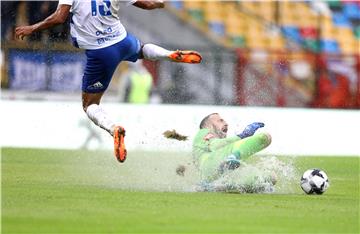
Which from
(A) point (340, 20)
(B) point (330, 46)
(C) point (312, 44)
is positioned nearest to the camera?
(C) point (312, 44)

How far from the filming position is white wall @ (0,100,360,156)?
→ 21312 millimetres

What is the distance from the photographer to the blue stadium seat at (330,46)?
27.4m

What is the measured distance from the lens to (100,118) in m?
13.6

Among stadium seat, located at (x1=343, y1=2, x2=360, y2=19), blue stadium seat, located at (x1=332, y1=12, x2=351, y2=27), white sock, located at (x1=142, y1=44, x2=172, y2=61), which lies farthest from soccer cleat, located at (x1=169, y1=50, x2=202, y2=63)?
stadium seat, located at (x1=343, y1=2, x2=360, y2=19)

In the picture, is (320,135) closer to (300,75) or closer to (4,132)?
(300,75)

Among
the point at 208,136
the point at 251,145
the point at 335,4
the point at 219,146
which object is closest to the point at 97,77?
the point at 208,136

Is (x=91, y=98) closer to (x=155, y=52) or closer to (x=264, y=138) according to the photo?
(x=155, y=52)

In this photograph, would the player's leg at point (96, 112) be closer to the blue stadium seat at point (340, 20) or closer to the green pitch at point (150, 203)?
the green pitch at point (150, 203)

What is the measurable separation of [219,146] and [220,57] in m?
11.3

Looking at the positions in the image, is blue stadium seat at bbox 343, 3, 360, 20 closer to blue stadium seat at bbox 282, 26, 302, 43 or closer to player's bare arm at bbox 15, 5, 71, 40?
blue stadium seat at bbox 282, 26, 302, 43

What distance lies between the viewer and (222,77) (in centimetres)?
2452

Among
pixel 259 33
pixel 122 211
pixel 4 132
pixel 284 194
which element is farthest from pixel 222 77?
pixel 122 211

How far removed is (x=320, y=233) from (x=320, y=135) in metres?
12.2

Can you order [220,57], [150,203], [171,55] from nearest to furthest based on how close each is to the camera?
[150,203], [171,55], [220,57]
